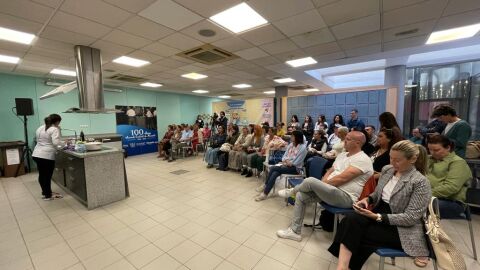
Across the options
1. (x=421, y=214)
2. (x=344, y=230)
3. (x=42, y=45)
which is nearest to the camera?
(x=421, y=214)

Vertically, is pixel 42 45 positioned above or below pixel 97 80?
above

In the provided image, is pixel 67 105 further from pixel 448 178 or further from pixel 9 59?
pixel 448 178

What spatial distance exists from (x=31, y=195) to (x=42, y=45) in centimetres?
294

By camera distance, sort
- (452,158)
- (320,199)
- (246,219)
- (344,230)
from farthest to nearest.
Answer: (246,219) → (320,199) → (452,158) → (344,230)

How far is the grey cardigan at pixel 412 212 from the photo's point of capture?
150 centimetres

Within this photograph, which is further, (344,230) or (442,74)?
(442,74)

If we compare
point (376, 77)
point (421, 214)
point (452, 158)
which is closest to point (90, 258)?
point (421, 214)

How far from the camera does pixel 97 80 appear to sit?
13.3 ft

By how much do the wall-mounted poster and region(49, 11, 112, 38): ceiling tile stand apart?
17.9 ft

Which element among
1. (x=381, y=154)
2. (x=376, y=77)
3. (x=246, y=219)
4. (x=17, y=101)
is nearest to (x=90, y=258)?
(x=246, y=219)

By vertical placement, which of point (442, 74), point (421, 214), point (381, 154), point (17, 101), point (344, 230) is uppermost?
point (442, 74)

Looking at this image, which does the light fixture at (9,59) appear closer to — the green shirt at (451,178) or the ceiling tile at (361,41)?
the ceiling tile at (361,41)

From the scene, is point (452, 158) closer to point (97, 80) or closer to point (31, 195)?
point (97, 80)

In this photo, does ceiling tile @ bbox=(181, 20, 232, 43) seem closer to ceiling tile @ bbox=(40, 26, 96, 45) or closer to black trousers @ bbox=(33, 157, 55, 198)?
ceiling tile @ bbox=(40, 26, 96, 45)
